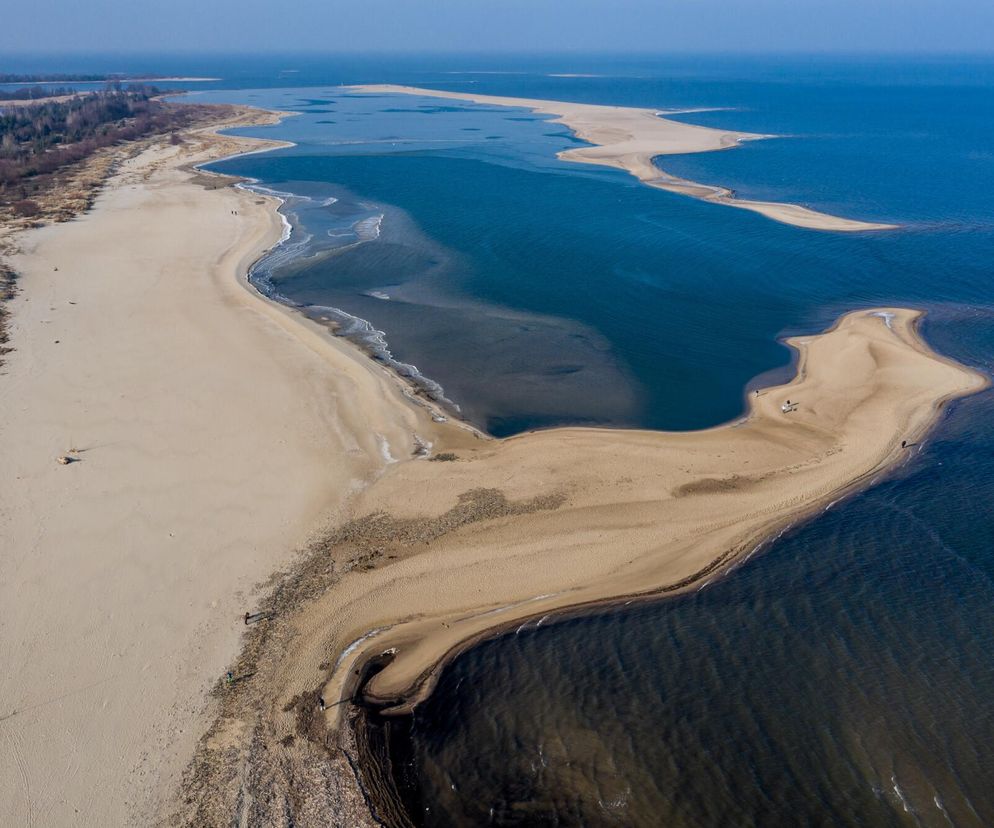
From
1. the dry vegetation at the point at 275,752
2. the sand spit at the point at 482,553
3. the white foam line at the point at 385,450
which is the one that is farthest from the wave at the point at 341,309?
the dry vegetation at the point at 275,752

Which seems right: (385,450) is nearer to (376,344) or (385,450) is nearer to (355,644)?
(355,644)

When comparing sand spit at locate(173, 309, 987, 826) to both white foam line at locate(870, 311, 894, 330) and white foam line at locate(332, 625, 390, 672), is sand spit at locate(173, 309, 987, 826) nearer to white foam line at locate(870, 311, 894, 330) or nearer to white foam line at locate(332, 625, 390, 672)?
white foam line at locate(332, 625, 390, 672)

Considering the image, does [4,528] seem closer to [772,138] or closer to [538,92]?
[772,138]

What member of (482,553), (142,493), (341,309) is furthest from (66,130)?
(482,553)

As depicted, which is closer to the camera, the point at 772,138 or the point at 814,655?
the point at 814,655

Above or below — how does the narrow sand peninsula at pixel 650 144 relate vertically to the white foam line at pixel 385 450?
Answer: above

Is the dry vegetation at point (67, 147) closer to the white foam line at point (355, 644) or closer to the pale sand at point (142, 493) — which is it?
the pale sand at point (142, 493)

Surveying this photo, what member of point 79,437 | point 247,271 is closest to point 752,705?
point 79,437
